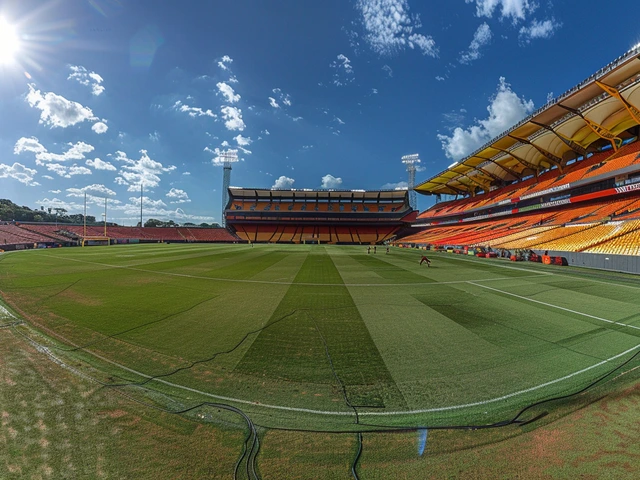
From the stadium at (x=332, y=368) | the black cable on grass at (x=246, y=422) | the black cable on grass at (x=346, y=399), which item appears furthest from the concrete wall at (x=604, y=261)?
the black cable on grass at (x=246, y=422)

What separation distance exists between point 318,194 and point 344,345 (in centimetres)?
7757

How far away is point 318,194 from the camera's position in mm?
81375

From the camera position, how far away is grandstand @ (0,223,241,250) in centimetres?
4513

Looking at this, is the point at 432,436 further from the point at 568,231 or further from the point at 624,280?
the point at 568,231

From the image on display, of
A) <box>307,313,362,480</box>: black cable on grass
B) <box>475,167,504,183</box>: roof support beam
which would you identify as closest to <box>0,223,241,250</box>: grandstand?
<box>307,313,362,480</box>: black cable on grass

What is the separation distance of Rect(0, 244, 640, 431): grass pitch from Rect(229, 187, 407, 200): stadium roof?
7115 centimetres

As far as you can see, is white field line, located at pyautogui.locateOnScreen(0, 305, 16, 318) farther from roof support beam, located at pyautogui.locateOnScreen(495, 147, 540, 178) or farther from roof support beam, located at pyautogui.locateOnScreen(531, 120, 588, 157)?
roof support beam, located at pyautogui.locateOnScreen(495, 147, 540, 178)

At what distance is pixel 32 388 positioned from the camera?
3926 millimetres

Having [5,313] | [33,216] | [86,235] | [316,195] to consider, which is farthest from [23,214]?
[5,313]

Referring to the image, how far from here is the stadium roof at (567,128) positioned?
2478cm

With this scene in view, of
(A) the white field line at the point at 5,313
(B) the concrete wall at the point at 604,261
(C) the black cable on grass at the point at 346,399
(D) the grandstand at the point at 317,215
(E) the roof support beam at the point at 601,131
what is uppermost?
(E) the roof support beam at the point at 601,131

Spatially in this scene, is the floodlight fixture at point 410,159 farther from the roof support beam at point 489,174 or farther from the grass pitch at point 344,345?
the grass pitch at point 344,345

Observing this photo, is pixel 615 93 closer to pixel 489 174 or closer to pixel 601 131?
pixel 601 131

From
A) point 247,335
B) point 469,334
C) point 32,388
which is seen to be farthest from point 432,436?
point 32,388
